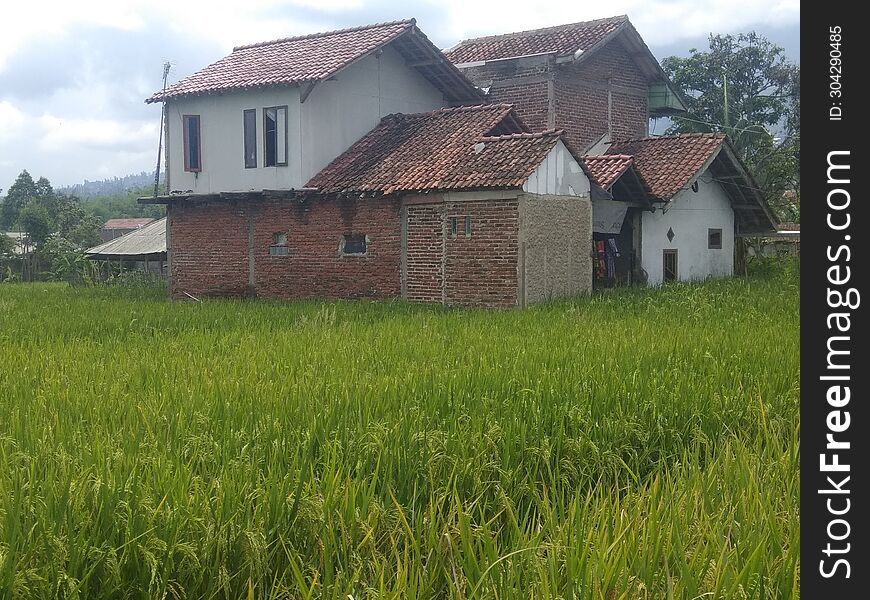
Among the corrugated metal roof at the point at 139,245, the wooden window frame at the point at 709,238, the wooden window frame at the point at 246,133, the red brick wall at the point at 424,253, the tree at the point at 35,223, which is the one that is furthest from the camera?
the tree at the point at 35,223

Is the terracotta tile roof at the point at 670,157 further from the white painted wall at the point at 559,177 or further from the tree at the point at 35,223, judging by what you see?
the tree at the point at 35,223

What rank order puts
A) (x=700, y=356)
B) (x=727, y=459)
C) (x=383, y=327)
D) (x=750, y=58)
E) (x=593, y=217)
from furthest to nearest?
(x=750, y=58)
(x=593, y=217)
(x=383, y=327)
(x=700, y=356)
(x=727, y=459)

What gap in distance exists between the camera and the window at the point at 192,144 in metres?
21.6

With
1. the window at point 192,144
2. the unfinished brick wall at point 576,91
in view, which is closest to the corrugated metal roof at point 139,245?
the window at point 192,144

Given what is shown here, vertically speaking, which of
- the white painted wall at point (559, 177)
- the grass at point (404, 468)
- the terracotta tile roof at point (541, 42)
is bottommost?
the grass at point (404, 468)

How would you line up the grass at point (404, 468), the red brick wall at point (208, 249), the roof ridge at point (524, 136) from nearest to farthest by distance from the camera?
the grass at point (404, 468) → the roof ridge at point (524, 136) → the red brick wall at point (208, 249)

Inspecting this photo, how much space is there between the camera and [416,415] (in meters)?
5.67

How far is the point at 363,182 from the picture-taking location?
1903cm

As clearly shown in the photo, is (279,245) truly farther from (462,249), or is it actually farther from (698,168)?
(698,168)

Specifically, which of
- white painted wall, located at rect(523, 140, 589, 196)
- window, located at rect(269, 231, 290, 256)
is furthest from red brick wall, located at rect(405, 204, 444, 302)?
window, located at rect(269, 231, 290, 256)

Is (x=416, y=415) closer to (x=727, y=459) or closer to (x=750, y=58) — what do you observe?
(x=727, y=459)

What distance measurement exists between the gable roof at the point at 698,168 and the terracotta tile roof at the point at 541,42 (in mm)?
3154

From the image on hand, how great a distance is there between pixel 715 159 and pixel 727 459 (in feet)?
64.6
